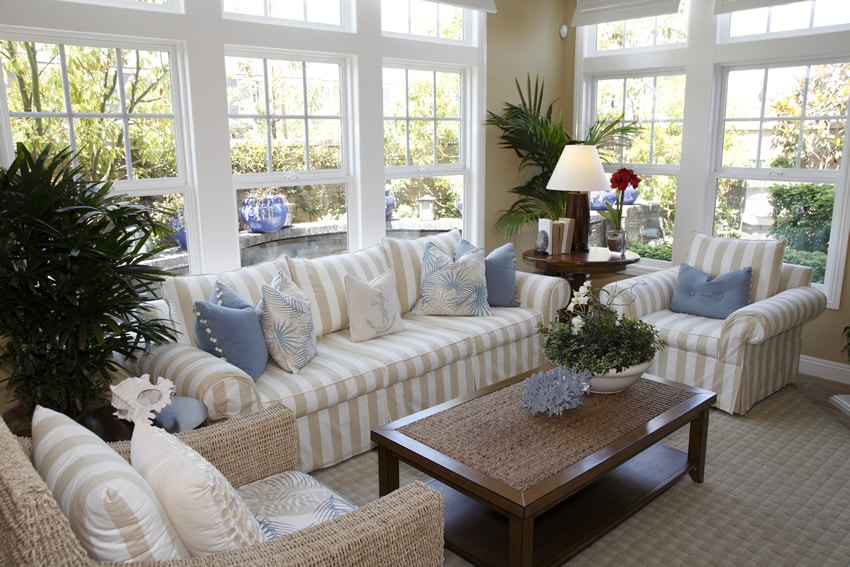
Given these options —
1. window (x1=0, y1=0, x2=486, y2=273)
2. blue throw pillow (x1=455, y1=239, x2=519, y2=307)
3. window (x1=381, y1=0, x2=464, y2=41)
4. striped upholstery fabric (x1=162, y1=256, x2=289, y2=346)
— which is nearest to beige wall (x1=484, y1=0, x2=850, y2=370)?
window (x1=0, y1=0, x2=486, y2=273)

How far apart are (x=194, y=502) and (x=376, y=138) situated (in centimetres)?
310

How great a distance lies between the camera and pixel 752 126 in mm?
4418

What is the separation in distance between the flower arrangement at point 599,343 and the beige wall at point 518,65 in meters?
2.25

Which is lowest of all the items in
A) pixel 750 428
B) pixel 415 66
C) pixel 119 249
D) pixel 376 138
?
pixel 750 428

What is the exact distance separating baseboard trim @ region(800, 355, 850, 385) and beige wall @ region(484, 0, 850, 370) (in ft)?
4.92

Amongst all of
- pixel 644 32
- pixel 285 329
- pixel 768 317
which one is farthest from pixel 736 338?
pixel 644 32

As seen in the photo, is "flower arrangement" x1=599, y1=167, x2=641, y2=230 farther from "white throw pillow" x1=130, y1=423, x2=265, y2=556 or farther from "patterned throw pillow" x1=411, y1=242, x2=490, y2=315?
"white throw pillow" x1=130, y1=423, x2=265, y2=556

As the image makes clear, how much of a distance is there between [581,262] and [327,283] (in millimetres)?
1619

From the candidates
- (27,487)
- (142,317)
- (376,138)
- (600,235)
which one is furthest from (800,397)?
(27,487)

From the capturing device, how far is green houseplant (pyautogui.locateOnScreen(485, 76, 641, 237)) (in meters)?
4.78

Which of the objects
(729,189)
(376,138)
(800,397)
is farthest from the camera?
(729,189)

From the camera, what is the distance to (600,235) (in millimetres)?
5250

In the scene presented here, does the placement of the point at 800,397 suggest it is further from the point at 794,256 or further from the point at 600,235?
the point at 600,235

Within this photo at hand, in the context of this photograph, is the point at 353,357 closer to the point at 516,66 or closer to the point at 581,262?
the point at 581,262
